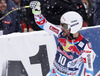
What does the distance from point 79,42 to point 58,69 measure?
2.10 feet

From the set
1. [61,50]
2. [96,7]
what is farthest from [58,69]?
[96,7]

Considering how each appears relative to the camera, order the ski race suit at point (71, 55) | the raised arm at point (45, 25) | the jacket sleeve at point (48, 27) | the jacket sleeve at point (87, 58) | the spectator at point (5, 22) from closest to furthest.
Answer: the jacket sleeve at point (87, 58), the ski race suit at point (71, 55), the raised arm at point (45, 25), the jacket sleeve at point (48, 27), the spectator at point (5, 22)

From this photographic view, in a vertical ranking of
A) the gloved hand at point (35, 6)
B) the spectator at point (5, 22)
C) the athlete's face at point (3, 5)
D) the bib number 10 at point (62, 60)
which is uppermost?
the gloved hand at point (35, 6)

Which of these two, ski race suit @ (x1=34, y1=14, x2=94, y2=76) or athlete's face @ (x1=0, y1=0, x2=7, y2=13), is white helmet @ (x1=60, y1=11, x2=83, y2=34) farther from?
athlete's face @ (x1=0, y1=0, x2=7, y2=13)

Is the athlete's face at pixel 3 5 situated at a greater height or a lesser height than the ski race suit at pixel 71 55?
greater

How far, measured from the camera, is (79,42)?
445 centimetres

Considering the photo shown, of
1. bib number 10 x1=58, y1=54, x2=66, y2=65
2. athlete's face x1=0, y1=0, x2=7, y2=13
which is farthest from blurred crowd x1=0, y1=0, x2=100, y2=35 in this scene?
bib number 10 x1=58, y1=54, x2=66, y2=65

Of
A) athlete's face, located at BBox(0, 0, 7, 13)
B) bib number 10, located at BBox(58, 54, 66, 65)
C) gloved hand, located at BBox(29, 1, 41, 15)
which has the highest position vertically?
gloved hand, located at BBox(29, 1, 41, 15)

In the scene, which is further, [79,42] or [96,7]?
[96,7]

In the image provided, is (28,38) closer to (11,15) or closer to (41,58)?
(41,58)

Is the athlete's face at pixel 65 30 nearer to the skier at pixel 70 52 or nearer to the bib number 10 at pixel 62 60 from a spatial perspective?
the skier at pixel 70 52

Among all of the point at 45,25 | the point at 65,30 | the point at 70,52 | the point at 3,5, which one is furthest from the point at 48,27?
the point at 3,5

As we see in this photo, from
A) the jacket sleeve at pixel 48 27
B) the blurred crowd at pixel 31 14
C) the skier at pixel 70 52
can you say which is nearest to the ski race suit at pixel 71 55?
the skier at pixel 70 52

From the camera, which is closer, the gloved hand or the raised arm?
the gloved hand
